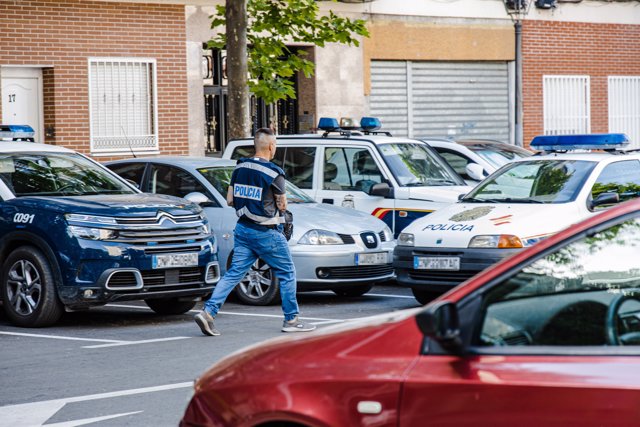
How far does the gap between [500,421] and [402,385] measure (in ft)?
1.10

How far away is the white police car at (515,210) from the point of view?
11609 millimetres

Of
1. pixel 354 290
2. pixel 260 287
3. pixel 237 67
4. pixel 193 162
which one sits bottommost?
pixel 354 290

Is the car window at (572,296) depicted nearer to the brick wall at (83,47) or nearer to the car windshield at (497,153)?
the car windshield at (497,153)

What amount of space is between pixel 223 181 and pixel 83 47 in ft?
26.5

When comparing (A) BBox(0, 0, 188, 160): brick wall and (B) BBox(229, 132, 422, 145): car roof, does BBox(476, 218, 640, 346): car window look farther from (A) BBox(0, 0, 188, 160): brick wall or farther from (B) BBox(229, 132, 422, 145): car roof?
(A) BBox(0, 0, 188, 160): brick wall

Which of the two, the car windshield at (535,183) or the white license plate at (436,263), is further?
the car windshield at (535,183)

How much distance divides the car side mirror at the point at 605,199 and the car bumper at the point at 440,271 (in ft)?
3.50

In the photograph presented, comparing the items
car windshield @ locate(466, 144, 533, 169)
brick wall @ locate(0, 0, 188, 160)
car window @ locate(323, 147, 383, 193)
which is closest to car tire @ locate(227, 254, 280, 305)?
car window @ locate(323, 147, 383, 193)

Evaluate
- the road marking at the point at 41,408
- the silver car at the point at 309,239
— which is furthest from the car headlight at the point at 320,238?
the road marking at the point at 41,408

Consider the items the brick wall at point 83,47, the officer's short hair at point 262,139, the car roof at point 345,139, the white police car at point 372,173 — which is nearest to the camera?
the officer's short hair at point 262,139

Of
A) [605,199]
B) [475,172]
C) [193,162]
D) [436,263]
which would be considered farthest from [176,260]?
[475,172]

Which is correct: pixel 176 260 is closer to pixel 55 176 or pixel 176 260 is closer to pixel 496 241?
pixel 55 176

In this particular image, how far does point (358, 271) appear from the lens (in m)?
12.9

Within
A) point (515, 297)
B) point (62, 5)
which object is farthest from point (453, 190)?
point (515, 297)
